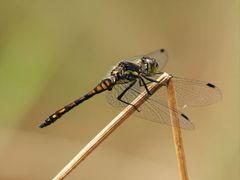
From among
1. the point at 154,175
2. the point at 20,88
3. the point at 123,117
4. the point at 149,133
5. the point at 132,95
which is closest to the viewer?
the point at 123,117

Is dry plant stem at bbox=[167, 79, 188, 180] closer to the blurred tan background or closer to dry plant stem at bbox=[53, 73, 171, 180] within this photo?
dry plant stem at bbox=[53, 73, 171, 180]

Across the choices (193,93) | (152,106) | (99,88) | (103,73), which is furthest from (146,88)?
(103,73)

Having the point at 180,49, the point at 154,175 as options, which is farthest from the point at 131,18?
the point at 154,175

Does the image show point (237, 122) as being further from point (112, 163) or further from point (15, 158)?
point (15, 158)

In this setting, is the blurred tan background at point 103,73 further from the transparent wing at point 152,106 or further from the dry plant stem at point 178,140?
the dry plant stem at point 178,140

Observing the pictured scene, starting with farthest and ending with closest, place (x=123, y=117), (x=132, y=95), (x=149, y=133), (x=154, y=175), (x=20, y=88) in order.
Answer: (x=149, y=133) < (x=20, y=88) < (x=154, y=175) < (x=132, y=95) < (x=123, y=117)

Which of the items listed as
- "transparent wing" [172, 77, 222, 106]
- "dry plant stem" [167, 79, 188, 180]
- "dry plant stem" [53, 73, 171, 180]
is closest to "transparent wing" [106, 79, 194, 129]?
"transparent wing" [172, 77, 222, 106]
